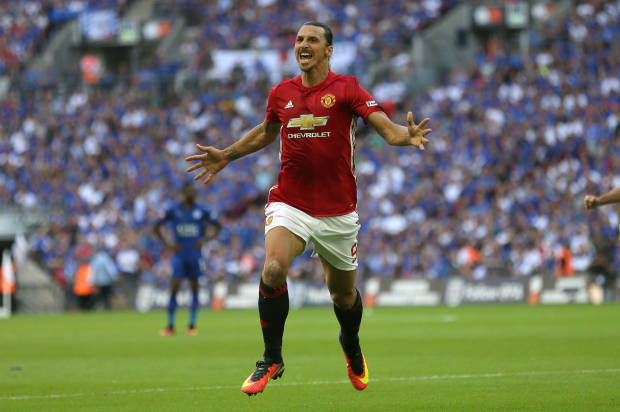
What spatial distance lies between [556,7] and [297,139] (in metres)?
29.8

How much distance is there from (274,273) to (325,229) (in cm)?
55

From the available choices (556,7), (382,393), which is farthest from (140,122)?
(382,393)

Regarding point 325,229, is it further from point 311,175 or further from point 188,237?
point 188,237

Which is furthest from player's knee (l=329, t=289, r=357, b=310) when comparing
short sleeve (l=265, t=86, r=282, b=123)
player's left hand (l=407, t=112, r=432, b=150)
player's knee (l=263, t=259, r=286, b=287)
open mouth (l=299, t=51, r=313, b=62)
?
open mouth (l=299, t=51, r=313, b=62)

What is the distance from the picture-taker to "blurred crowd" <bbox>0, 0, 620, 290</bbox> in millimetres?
28969

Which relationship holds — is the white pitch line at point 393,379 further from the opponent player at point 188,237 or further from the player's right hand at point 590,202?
the opponent player at point 188,237

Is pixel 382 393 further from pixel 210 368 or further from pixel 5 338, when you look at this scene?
pixel 5 338

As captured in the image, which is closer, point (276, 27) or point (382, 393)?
point (382, 393)

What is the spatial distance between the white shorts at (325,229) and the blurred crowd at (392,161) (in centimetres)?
1948

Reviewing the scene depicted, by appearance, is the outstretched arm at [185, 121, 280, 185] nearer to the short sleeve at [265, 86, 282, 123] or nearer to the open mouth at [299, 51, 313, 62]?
the short sleeve at [265, 86, 282, 123]

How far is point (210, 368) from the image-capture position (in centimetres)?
1162

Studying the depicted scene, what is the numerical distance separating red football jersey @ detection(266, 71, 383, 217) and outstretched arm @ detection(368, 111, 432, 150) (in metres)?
0.14

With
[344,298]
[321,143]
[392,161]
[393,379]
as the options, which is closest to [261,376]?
[344,298]

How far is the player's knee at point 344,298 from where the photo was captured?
850cm
